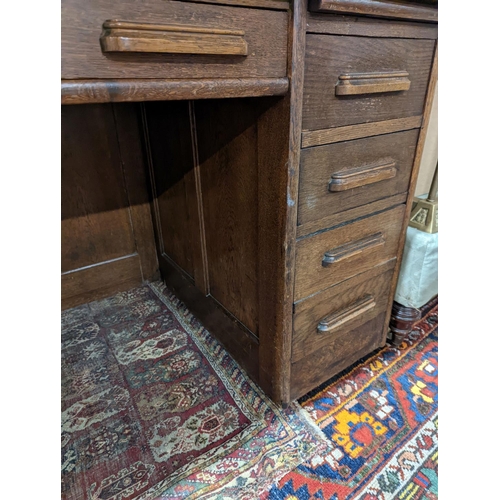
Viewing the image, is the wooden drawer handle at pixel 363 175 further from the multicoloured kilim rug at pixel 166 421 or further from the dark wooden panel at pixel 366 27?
the multicoloured kilim rug at pixel 166 421

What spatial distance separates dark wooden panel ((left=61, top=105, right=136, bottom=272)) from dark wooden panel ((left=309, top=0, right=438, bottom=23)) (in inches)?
37.9

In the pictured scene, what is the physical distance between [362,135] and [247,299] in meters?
0.53

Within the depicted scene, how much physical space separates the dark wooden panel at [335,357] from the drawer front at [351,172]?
423mm

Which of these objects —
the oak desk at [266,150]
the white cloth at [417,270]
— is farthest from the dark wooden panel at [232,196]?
the white cloth at [417,270]

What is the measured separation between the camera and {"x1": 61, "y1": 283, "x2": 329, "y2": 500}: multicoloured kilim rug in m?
0.86

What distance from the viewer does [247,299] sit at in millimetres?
1010

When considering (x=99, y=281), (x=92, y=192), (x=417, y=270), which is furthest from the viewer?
(x=99, y=281)

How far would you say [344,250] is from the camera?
0.89 meters

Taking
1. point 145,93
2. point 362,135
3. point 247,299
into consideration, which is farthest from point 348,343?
point 145,93

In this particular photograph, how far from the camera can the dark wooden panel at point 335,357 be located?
990 millimetres

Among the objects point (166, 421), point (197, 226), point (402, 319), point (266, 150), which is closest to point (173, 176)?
point (197, 226)

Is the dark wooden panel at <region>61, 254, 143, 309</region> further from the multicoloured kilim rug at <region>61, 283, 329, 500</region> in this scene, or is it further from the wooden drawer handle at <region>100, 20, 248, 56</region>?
the wooden drawer handle at <region>100, 20, 248, 56</region>

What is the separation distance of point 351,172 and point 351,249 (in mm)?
206

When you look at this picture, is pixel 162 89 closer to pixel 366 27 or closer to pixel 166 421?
pixel 366 27
